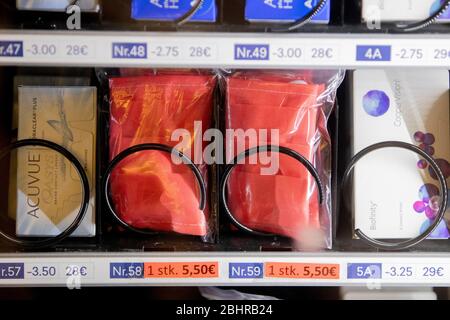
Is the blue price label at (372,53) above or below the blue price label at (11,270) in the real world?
above

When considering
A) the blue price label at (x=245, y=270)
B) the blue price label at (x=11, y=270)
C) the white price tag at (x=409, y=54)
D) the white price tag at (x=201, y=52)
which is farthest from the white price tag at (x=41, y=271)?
the white price tag at (x=409, y=54)

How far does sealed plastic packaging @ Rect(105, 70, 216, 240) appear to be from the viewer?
801 mm

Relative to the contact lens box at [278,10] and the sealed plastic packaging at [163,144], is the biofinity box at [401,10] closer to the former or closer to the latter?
the contact lens box at [278,10]

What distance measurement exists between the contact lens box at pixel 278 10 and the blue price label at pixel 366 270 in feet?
1.23

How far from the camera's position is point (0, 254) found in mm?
750

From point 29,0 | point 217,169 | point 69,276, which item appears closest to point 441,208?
point 217,169

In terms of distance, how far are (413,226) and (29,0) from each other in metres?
0.69

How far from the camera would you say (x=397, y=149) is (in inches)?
32.6

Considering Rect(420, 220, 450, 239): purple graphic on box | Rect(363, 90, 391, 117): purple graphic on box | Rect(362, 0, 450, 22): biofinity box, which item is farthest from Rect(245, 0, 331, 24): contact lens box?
Rect(420, 220, 450, 239): purple graphic on box

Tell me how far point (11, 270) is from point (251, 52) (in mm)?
468

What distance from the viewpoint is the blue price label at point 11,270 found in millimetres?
748

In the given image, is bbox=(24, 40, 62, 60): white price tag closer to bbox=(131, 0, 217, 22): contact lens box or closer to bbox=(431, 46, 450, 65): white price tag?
bbox=(131, 0, 217, 22): contact lens box

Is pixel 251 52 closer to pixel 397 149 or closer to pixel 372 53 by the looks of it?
pixel 372 53

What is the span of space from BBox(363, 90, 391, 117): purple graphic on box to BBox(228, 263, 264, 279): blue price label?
0.31 m
